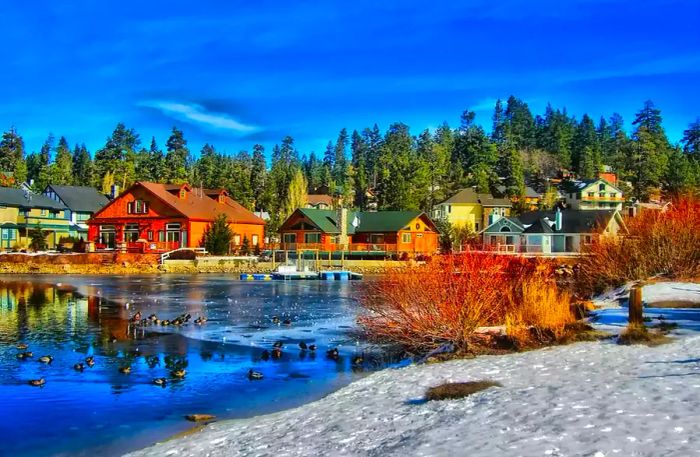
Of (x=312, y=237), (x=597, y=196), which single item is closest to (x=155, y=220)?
(x=312, y=237)

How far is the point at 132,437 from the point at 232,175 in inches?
3909

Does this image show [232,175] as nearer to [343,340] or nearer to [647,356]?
[343,340]

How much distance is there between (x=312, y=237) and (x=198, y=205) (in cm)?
1426

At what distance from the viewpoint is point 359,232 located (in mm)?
79438

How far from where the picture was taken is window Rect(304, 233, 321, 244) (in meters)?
76.6

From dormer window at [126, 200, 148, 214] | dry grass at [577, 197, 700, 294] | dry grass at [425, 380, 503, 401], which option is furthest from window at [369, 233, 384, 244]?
dry grass at [425, 380, 503, 401]

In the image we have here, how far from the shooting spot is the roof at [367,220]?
76875mm

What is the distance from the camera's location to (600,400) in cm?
1101

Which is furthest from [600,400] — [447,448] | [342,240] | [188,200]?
[188,200]

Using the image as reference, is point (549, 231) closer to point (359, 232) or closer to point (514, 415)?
point (359, 232)

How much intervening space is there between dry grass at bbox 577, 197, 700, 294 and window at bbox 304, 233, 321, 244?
160ft

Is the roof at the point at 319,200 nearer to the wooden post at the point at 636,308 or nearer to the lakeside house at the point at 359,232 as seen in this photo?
the lakeside house at the point at 359,232

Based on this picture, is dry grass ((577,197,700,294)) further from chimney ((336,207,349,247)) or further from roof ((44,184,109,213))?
roof ((44,184,109,213))

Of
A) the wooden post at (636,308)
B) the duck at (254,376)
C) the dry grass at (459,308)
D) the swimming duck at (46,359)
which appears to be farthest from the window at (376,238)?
the wooden post at (636,308)
